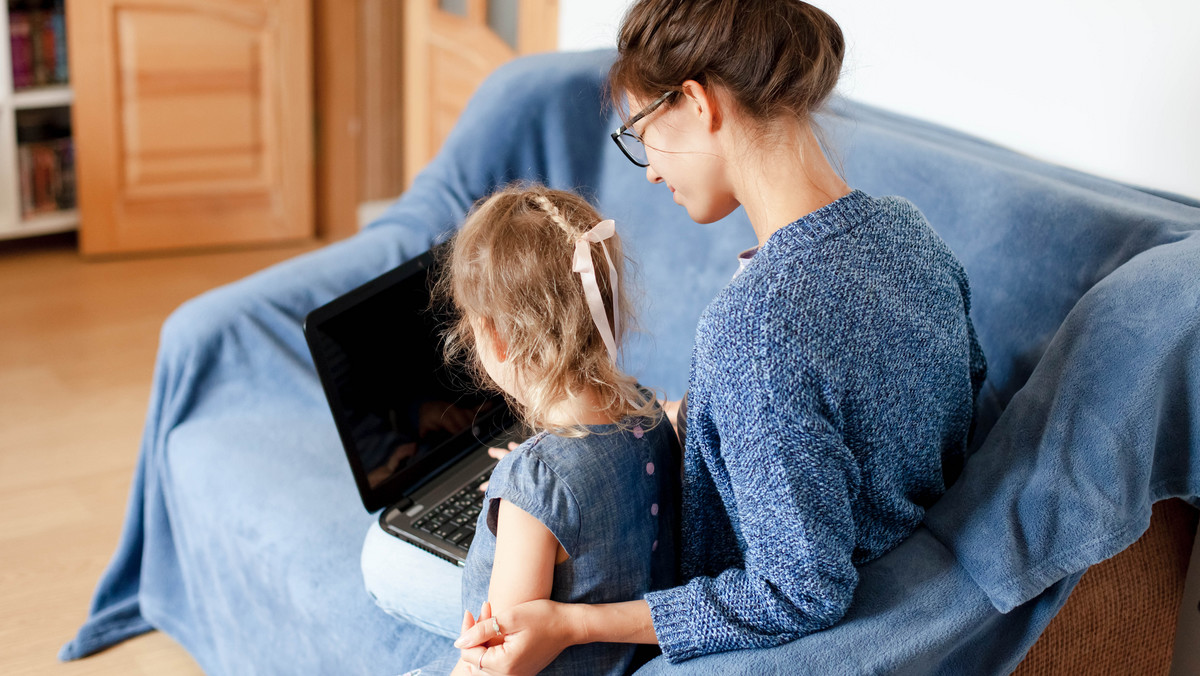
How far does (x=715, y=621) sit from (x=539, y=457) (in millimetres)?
213

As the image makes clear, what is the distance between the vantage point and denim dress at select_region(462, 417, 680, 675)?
895 mm

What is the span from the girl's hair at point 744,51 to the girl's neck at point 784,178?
3 cm

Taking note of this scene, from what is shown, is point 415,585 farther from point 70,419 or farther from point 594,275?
point 70,419

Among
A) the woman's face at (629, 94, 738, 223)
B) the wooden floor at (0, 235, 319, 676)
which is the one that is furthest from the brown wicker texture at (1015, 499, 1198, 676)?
the wooden floor at (0, 235, 319, 676)

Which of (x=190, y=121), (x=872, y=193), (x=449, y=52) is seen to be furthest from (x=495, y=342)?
(x=190, y=121)

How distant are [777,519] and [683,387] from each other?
78 cm

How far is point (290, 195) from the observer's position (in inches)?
138

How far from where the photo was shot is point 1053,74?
1.45 meters

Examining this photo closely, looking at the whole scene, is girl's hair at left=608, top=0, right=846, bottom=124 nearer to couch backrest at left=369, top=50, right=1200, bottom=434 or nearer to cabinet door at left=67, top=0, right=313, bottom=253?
couch backrest at left=369, top=50, right=1200, bottom=434

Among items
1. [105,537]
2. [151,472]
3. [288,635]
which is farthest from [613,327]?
[105,537]

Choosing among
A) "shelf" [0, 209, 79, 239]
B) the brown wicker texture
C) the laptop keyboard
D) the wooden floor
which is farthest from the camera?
"shelf" [0, 209, 79, 239]

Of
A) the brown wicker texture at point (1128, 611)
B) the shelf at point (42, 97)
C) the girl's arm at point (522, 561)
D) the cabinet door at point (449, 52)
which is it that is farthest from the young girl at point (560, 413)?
the shelf at point (42, 97)

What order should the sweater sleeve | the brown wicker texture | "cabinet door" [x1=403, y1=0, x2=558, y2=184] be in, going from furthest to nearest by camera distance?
"cabinet door" [x1=403, y1=0, x2=558, y2=184], the brown wicker texture, the sweater sleeve

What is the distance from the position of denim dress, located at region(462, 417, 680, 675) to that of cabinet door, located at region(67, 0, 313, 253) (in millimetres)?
2701
